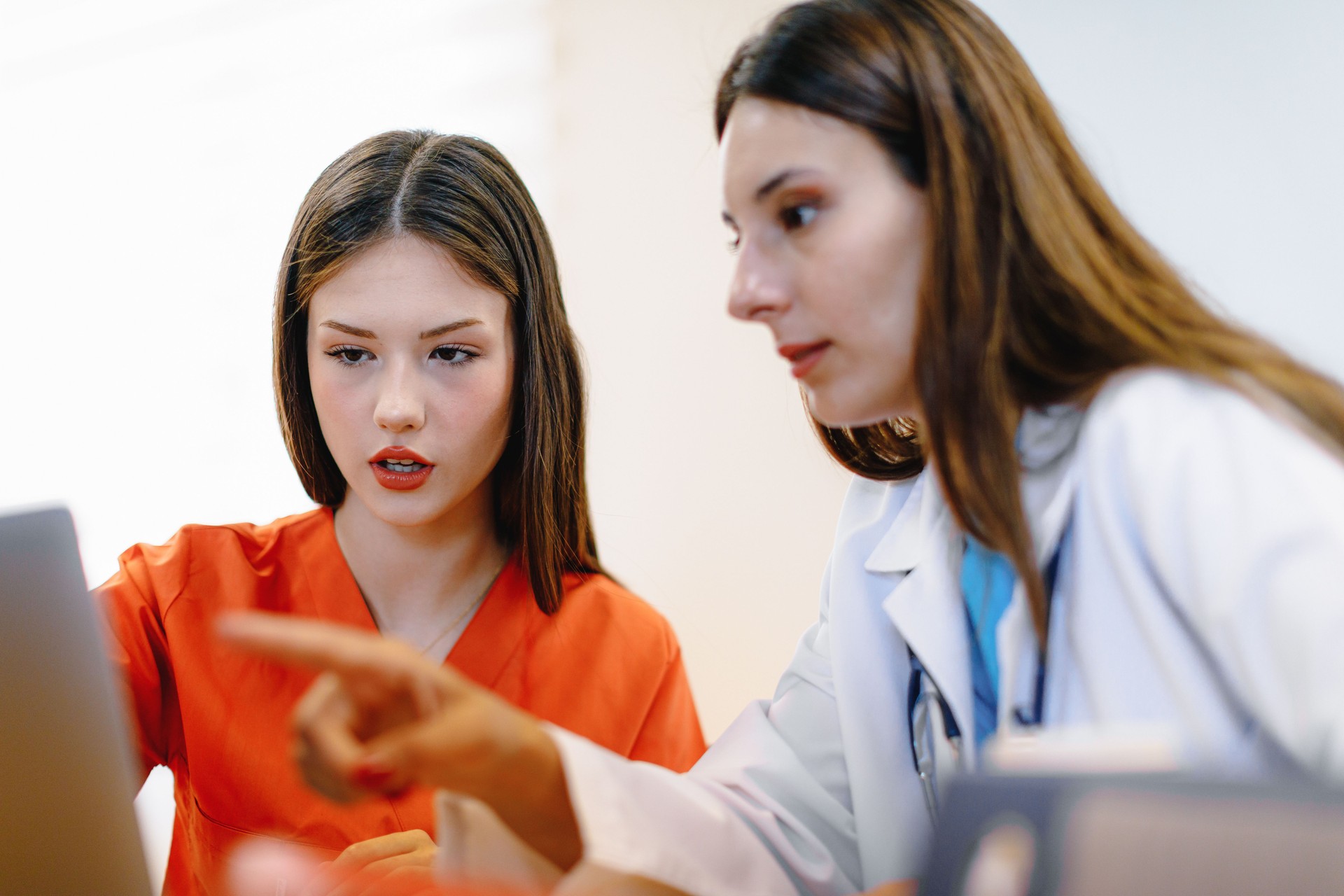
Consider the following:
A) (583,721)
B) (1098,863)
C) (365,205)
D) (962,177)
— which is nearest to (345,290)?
(365,205)

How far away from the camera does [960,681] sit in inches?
32.3

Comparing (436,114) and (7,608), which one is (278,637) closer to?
(7,608)

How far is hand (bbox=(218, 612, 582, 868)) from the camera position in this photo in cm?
52

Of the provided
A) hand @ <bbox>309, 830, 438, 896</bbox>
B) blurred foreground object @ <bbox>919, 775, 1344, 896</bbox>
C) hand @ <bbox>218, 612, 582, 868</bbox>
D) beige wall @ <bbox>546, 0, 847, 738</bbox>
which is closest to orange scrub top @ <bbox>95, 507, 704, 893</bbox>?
hand @ <bbox>309, 830, 438, 896</bbox>

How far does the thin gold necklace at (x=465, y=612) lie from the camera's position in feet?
3.94

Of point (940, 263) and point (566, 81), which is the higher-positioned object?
point (566, 81)

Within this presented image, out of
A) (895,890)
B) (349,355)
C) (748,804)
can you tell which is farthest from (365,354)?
(895,890)

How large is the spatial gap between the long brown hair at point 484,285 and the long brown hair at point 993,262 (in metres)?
0.45

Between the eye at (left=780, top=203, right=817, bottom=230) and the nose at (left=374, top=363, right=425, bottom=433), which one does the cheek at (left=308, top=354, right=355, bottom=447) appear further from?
the eye at (left=780, top=203, right=817, bottom=230)

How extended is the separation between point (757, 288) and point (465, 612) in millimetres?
622

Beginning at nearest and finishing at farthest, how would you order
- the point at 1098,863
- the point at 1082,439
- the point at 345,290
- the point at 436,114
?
the point at 1098,863 < the point at 1082,439 < the point at 345,290 < the point at 436,114

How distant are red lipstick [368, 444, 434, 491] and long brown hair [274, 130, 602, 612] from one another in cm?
13

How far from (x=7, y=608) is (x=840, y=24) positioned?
68 centimetres

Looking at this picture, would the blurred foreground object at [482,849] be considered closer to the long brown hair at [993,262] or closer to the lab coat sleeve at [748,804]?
the lab coat sleeve at [748,804]
